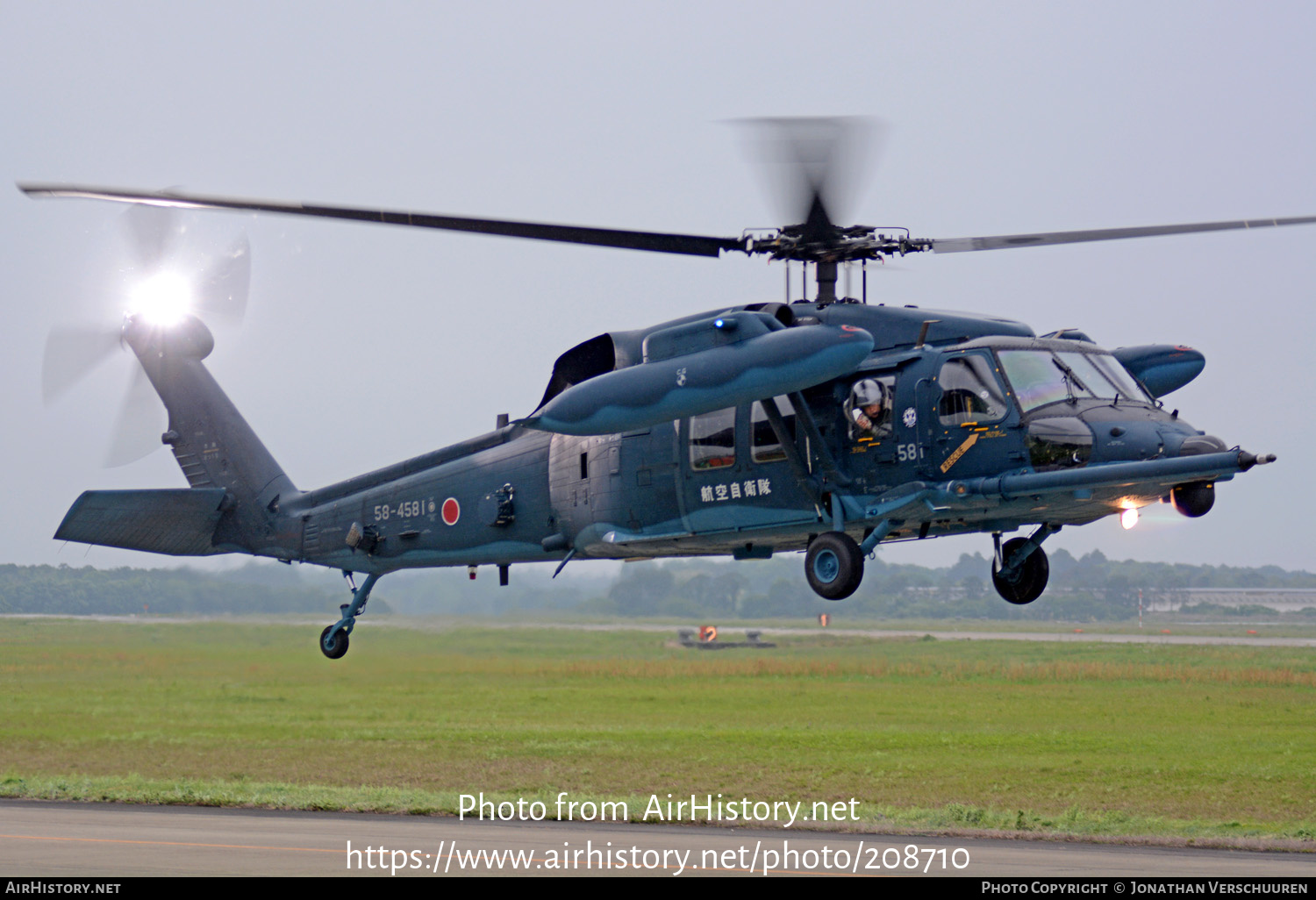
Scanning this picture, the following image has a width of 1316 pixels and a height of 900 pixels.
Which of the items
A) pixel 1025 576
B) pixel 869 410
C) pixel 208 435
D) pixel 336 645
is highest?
pixel 208 435

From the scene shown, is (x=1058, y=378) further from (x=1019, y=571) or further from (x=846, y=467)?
(x=1019, y=571)

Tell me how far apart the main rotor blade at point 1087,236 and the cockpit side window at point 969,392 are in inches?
71.9

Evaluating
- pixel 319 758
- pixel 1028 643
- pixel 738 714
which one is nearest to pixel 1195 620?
pixel 1028 643

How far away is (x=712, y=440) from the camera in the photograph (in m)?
16.4

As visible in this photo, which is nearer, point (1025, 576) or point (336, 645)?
point (1025, 576)

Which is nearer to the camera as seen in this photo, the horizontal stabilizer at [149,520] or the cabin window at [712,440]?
the cabin window at [712,440]

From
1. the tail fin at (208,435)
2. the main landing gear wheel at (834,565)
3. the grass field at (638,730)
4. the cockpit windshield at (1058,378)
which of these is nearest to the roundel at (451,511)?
the tail fin at (208,435)

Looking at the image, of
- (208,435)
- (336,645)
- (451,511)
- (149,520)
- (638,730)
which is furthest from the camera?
(638,730)

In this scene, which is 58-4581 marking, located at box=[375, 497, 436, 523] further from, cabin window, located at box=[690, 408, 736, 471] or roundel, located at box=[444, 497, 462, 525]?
cabin window, located at box=[690, 408, 736, 471]

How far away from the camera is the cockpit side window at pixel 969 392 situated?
47.3ft

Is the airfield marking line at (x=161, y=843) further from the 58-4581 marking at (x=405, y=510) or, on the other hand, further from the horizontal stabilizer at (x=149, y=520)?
the 58-4581 marking at (x=405, y=510)

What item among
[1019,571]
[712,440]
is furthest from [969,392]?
[712,440]

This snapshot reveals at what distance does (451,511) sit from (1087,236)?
29.3 ft

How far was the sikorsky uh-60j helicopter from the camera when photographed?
13.9 metres
